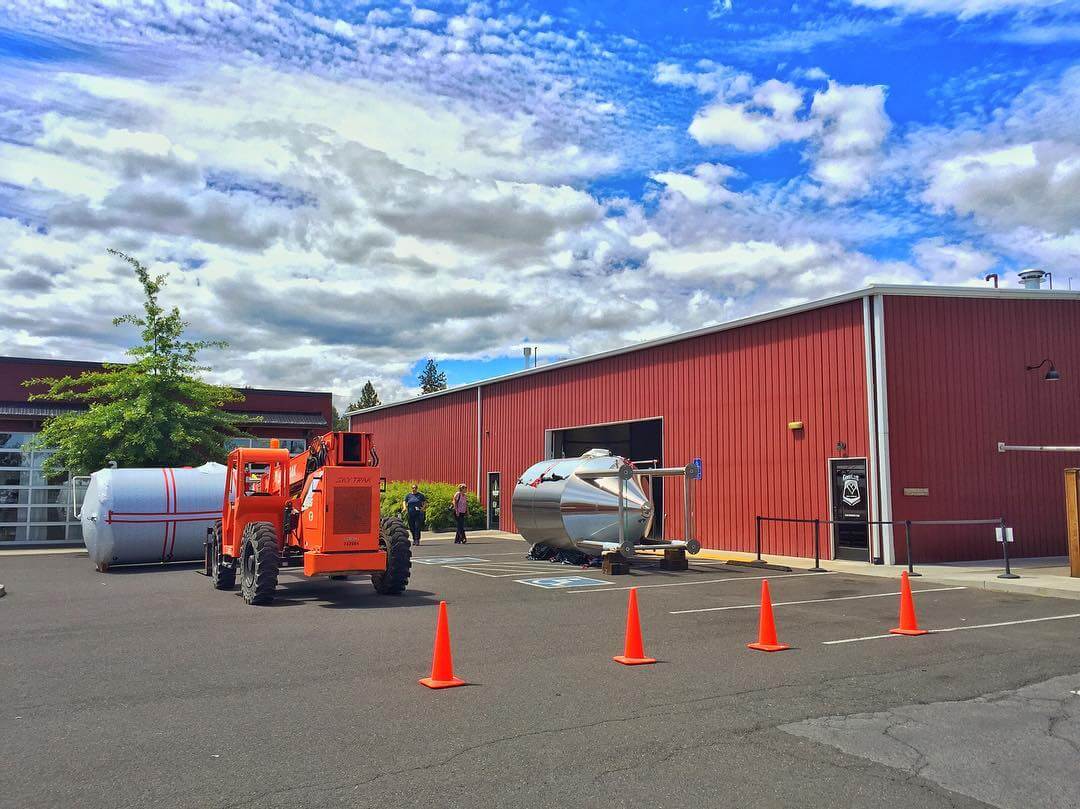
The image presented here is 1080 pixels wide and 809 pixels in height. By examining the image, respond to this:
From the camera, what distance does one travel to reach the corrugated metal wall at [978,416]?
19.5 metres

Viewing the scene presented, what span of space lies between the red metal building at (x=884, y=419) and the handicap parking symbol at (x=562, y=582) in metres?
5.67

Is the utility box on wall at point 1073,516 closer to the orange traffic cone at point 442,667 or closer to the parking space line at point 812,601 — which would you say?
the parking space line at point 812,601

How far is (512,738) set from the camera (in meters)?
6.21

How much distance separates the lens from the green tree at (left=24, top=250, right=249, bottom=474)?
86.2ft

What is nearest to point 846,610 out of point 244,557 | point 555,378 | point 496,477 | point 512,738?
point 512,738

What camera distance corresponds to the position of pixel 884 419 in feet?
63.1

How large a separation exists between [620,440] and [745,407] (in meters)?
8.81

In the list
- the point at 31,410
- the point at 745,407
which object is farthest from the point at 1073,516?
the point at 31,410

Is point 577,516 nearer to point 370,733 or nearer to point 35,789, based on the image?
point 370,733

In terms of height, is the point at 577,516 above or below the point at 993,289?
below

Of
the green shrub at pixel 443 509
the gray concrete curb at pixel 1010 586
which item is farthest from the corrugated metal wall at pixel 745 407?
the gray concrete curb at pixel 1010 586

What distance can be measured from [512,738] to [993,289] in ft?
61.0

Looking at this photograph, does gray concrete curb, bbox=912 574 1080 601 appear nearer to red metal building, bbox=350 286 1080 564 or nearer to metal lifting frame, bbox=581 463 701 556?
red metal building, bbox=350 286 1080 564

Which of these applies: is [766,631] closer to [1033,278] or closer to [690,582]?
[690,582]
